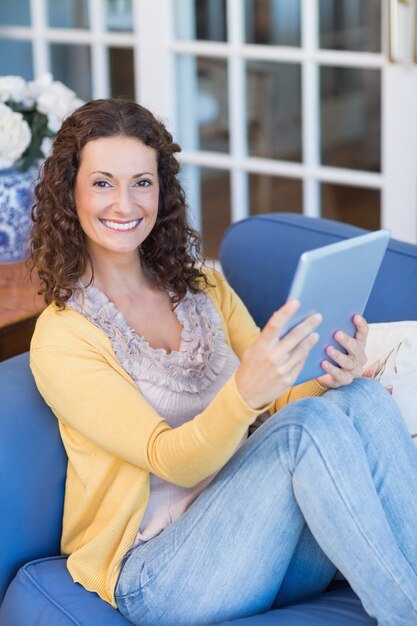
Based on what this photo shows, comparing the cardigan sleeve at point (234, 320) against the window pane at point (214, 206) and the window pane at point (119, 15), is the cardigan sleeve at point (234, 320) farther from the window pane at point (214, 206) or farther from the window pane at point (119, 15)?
the window pane at point (119, 15)

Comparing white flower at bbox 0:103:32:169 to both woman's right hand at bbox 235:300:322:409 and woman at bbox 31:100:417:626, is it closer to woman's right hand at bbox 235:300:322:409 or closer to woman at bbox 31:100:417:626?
woman at bbox 31:100:417:626

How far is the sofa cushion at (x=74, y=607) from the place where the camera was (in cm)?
170

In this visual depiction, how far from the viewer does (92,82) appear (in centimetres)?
384

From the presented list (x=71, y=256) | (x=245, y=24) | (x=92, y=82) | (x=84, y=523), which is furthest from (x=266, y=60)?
(x=84, y=523)

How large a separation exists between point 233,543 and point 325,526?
0.47ft

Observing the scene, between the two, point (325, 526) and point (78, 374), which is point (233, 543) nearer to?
point (325, 526)

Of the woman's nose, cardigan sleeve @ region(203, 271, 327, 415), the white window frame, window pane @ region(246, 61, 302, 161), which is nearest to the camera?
the woman's nose

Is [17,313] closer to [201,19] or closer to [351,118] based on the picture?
[201,19]

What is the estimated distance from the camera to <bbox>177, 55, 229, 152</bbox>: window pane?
3508mm

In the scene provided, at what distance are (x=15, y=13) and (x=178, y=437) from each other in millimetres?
2650

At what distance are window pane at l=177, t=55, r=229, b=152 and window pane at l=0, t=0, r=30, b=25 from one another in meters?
0.71

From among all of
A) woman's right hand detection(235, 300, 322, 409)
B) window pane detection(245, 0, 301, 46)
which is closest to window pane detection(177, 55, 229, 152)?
window pane detection(245, 0, 301, 46)

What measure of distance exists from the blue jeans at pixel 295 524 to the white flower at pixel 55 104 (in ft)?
3.25

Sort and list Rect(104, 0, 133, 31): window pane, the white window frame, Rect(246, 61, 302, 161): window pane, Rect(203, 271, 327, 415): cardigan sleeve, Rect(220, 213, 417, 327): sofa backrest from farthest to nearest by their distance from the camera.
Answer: Rect(104, 0, 133, 31): window pane < Rect(246, 61, 302, 161): window pane < the white window frame < Rect(220, 213, 417, 327): sofa backrest < Rect(203, 271, 327, 415): cardigan sleeve
